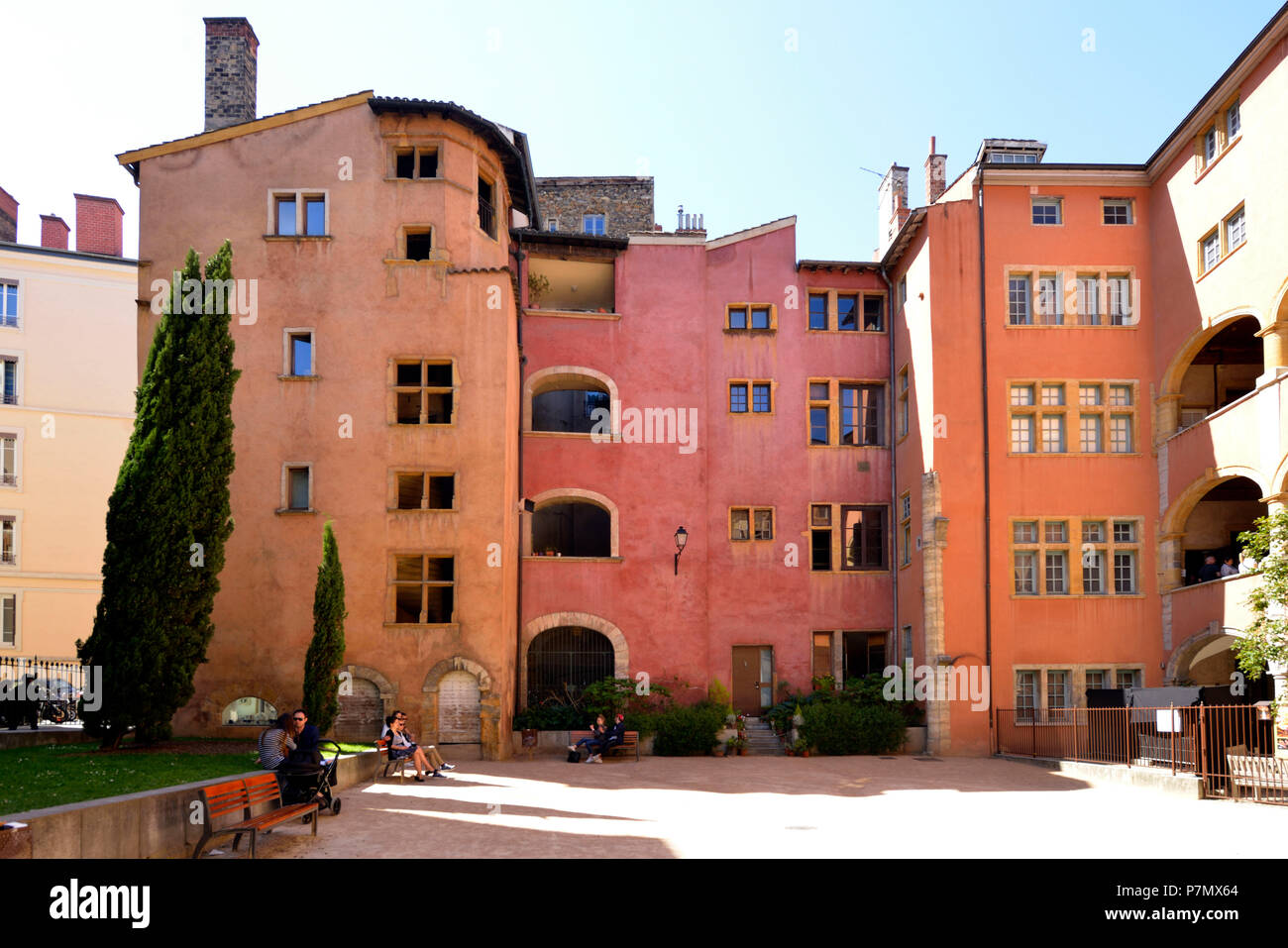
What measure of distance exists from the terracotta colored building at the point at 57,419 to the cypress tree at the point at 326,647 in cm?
2036

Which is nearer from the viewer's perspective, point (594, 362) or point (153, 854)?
point (153, 854)

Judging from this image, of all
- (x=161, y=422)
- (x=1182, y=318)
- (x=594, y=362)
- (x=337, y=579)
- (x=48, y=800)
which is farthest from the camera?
(x=594, y=362)

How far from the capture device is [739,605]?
2948 cm

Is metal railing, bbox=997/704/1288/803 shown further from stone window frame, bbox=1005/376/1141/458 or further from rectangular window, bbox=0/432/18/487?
rectangular window, bbox=0/432/18/487

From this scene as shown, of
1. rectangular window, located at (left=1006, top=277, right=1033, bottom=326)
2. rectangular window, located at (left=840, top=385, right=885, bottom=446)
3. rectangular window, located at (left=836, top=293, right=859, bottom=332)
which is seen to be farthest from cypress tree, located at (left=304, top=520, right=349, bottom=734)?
rectangular window, located at (left=1006, top=277, right=1033, bottom=326)

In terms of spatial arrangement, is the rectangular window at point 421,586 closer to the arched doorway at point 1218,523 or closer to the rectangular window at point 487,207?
the rectangular window at point 487,207

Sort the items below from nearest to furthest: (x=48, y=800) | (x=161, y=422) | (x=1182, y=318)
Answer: (x=48, y=800) < (x=161, y=422) < (x=1182, y=318)

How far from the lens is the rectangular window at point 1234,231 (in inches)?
927

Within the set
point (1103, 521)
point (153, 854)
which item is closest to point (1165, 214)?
point (1103, 521)

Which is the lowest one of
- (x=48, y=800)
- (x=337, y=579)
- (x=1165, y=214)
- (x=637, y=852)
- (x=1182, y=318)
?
(x=637, y=852)

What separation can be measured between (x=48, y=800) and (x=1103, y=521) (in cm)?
2374

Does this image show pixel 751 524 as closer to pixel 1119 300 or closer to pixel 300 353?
pixel 1119 300

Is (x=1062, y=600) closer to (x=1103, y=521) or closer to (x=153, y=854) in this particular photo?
(x=1103, y=521)

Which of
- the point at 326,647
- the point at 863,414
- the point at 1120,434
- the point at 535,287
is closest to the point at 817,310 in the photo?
the point at 863,414
